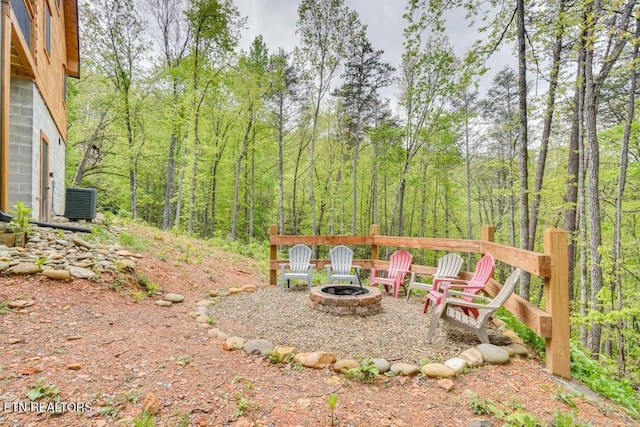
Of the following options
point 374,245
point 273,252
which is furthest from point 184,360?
point 374,245

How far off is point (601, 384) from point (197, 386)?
10.8 feet

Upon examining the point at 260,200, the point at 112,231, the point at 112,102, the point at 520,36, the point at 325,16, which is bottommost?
the point at 112,231

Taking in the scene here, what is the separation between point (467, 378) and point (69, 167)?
1529 centimetres

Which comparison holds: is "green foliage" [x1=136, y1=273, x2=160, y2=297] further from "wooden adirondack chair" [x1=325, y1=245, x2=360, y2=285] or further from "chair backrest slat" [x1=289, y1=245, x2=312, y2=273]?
"wooden adirondack chair" [x1=325, y1=245, x2=360, y2=285]

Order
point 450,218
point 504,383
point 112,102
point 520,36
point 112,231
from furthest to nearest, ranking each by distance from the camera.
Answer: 1. point 450,218
2. point 112,102
3. point 112,231
4. point 520,36
5. point 504,383

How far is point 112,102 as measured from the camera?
460 inches

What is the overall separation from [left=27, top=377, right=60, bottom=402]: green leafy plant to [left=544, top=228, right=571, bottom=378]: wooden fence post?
356 cm

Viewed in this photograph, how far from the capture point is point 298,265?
209 inches

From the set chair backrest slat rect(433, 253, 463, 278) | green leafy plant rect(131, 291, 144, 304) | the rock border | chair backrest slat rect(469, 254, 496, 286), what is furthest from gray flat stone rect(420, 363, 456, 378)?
green leafy plant rect(131, 291, 144, 304)

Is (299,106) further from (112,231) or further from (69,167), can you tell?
(69,167)

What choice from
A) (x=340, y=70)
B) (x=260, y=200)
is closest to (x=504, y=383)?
(x=340, y=70)

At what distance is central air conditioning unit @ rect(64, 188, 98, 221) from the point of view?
603 cm

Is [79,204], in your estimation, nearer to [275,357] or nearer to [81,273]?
[81,273]

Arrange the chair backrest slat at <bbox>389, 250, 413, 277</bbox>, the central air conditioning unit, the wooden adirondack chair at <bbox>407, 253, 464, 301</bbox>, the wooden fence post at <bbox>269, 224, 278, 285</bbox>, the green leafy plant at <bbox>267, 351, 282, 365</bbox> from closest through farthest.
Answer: the green leafy plant at <bbox>267, 351, 282, 365</bbox> < the wooden adirondack chair at <bbox>407, 253, 464, 301</bbox> < the chair backrest slat at <bbox>389, 250, 413, 277</bbox> < the wooden fence post at <bbox>269, 224, 278, 285</bbox> < the central air conditioning unit
